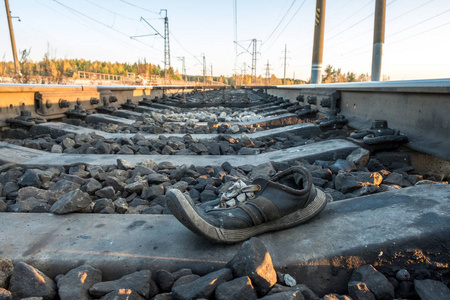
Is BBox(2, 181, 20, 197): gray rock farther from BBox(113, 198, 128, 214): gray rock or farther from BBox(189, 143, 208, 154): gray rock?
BBox(189, 143, 208, 154): gray rock

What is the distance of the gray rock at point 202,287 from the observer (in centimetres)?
121

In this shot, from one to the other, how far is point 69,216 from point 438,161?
273cm

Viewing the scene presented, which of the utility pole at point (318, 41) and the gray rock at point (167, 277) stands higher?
the utility pole at point (318, 41)

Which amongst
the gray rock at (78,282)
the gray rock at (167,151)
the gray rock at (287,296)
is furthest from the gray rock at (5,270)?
the gray rock at (167,151)

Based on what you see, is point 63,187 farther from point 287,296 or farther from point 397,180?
point 397,180

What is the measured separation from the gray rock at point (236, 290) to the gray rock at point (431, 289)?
67 cm

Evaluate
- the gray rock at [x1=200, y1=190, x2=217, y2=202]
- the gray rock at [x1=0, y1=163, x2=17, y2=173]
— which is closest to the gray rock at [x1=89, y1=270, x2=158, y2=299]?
the gray rock at [x1=200, y1=190, x2=217, y2=202]

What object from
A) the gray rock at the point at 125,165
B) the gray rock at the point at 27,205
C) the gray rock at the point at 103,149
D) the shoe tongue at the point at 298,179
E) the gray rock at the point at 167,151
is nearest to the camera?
the shoe tongue at the point at 298,179

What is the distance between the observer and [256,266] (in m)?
1.26

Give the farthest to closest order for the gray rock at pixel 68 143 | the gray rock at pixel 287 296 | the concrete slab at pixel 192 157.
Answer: the gray rock at pixel 68 143, the concrete slab at pixel 192 157, the gray rock at pixel 287 296

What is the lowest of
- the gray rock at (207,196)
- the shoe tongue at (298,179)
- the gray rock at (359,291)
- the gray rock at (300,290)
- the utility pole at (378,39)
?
the gray rock at (359,291)

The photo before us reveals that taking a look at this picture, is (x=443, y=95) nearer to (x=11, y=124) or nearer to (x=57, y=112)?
(x=11, y=124)

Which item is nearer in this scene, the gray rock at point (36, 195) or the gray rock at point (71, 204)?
the gray rock at point (71, 204)

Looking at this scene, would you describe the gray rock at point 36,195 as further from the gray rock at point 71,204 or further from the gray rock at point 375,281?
the gray rock at point 375,281
